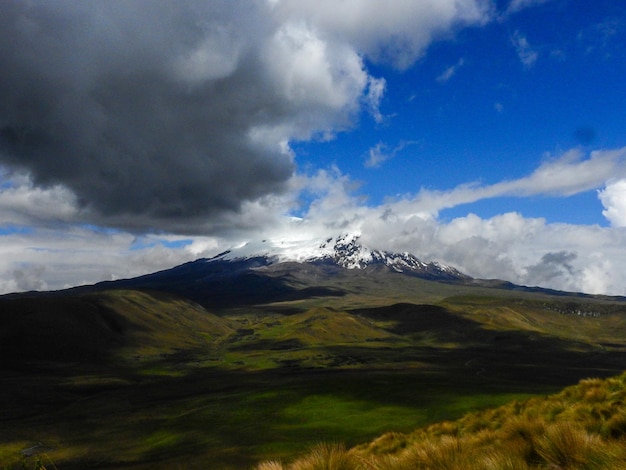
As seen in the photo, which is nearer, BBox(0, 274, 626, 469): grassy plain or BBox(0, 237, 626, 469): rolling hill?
BBox(0, 274, 626, 469): grassy plain

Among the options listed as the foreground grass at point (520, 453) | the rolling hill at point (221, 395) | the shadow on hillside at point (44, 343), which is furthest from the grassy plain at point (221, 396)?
the foreground grass at point (520, 453)

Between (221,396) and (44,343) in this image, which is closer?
(221,396)

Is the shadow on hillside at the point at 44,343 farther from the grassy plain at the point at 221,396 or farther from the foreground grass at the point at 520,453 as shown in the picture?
the foreground grass at the point at 520,453

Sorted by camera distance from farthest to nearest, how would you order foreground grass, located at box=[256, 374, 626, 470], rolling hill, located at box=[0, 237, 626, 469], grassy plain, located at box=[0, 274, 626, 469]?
rolling hill, located at box=[0, 237, 626, 469], grassy plain, located at box=[0, 274, 626, 469], foreground grass, located at box=[256, 374, 626, 470]

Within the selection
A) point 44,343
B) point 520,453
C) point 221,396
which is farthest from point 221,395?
point 44,343

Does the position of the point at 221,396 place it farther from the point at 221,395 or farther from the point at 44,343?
the point at 44,343

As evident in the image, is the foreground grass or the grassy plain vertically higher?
the foreground grass

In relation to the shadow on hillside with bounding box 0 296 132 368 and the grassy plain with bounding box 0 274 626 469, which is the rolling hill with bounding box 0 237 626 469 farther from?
the shadow on hillside with bounding box 0 296 132 368

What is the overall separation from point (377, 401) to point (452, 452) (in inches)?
2904

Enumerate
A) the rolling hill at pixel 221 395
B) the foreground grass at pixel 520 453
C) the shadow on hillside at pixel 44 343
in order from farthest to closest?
the shadow on hillside at pixel 44 343 < the rolling hill at pixel 221 395 < the foreground grass at pixel 520 453

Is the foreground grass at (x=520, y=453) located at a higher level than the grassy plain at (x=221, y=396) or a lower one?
higher

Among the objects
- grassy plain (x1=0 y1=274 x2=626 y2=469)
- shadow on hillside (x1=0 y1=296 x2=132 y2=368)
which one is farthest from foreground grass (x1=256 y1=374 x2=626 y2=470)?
shadow on hillside (x1=0 y1=296 x2=132 y2=368)

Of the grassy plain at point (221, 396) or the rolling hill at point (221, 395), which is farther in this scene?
the rolling hill at point (221, 395)

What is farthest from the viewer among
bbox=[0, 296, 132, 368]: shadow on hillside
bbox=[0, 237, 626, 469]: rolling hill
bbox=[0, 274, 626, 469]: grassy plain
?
bbox=[0, 296, 132, 368]: shadow on hillside
